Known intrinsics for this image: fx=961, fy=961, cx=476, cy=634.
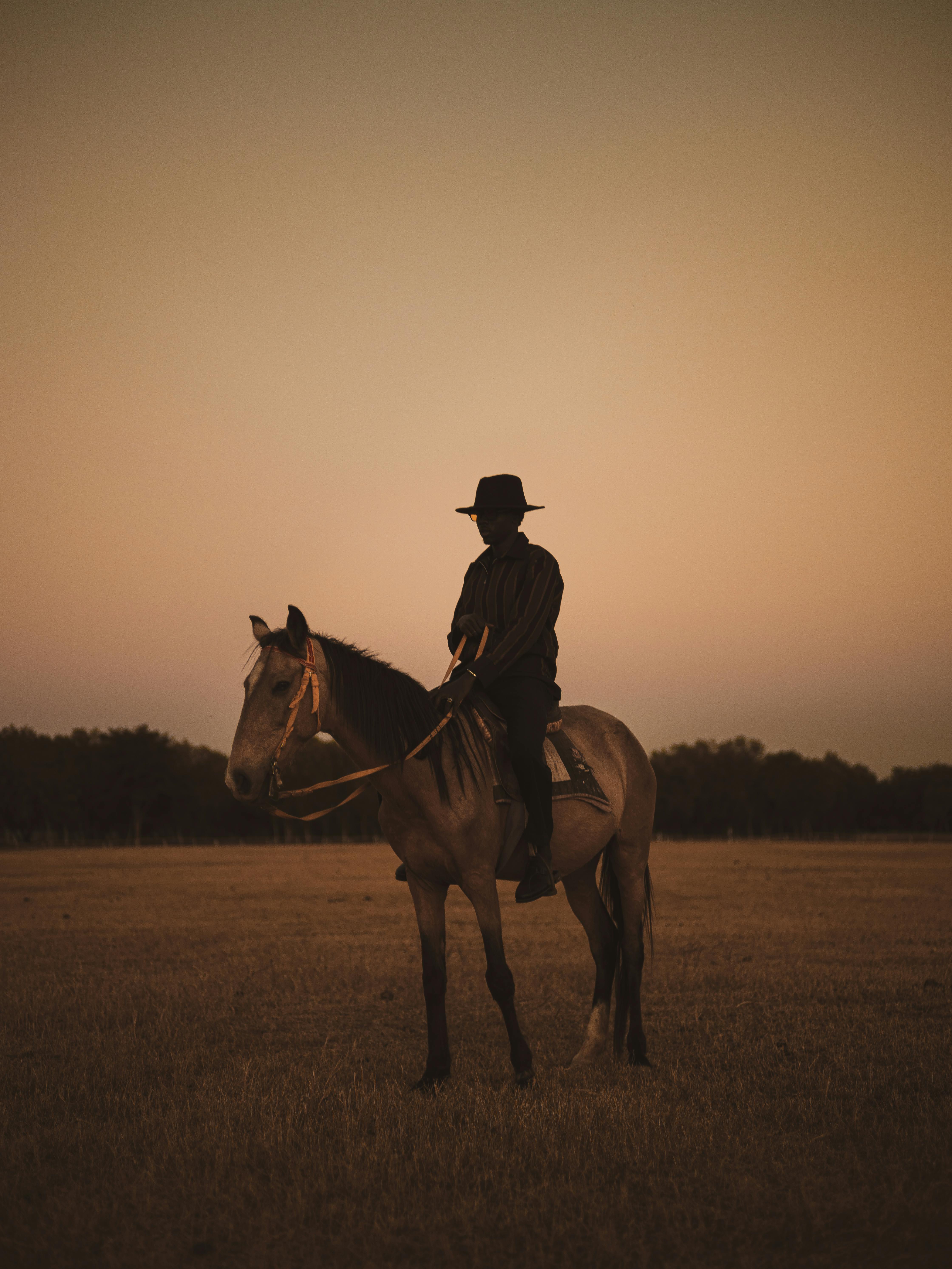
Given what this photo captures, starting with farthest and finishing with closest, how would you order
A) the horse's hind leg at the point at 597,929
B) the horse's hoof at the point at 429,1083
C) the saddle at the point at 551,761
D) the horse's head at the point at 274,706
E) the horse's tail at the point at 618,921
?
the horse's hind leg at the point at 597,929, the horse's tail at the point at 618,921, the saddle at the point at 551,761, the horse's hoof at the point at 429,1083, the horse's head at the point at 274,706

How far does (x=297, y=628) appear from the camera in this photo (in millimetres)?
6727

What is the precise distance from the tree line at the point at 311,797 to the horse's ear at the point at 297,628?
71.3 m

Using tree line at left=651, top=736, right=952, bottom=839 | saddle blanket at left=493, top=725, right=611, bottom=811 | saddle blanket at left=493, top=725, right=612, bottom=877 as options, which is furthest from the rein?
tree line at left=651, top=736, right=952, bottom=839

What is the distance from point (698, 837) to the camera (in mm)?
117125

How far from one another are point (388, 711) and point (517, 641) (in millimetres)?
1211

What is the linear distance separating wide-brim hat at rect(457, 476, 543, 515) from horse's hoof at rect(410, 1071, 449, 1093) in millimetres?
4467

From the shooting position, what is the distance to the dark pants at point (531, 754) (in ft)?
24.8

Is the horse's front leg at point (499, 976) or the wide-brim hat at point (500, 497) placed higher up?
the wide-brim hat at point (500, 497)

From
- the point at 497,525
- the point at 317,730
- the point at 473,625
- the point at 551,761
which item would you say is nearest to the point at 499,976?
the point at 551,761

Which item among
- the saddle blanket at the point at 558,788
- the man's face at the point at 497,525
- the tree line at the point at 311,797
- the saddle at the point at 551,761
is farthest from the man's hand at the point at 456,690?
the tree line at the point at 311,797

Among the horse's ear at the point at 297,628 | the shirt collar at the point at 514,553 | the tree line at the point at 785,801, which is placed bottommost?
the tree line at the point at 785,801

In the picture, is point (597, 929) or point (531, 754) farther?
point (597, 929)

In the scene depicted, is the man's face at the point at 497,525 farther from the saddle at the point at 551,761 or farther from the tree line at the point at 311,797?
the tree line at the point at 311,797

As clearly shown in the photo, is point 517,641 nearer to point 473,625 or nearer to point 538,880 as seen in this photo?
point 473,625
